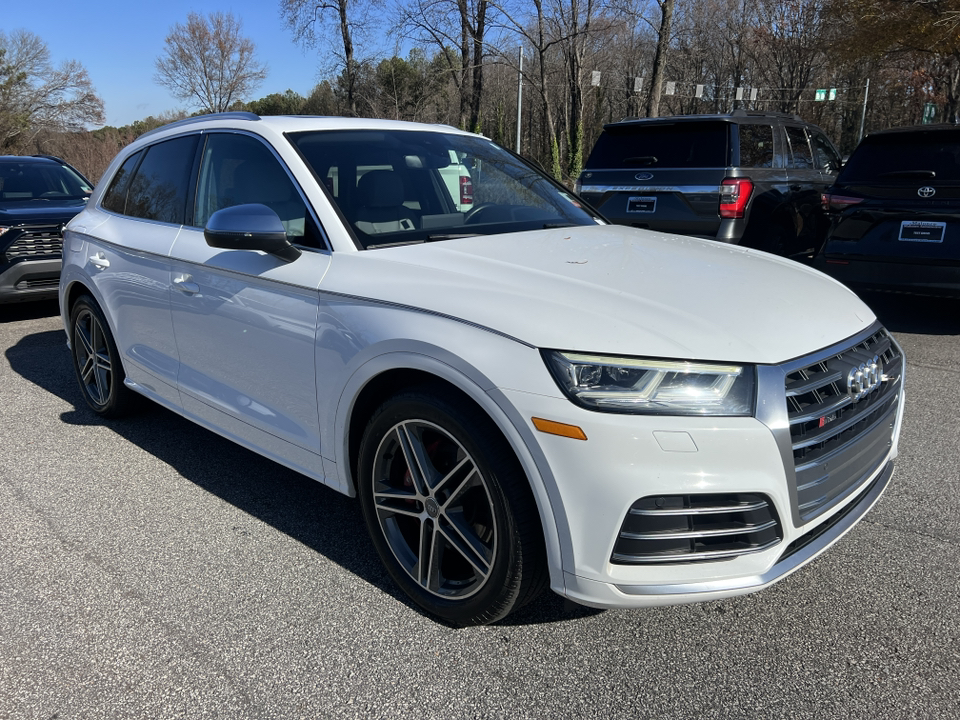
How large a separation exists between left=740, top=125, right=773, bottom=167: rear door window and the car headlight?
6.15m

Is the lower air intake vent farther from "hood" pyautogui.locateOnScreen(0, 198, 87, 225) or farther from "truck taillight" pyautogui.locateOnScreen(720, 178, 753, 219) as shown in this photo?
"hood" pyautogui.locateOnScreen(0, 198, 87, 225)

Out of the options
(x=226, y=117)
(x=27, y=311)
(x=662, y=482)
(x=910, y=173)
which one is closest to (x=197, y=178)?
(x=226, y=117)

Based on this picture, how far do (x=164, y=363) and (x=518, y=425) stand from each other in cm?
240

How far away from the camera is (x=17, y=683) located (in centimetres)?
238

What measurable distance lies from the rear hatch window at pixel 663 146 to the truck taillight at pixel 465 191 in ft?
15.8

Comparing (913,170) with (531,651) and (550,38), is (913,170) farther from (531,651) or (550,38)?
(550,38)

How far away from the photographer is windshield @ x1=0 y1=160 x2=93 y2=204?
8.88 meters

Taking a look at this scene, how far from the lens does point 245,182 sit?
3471mm

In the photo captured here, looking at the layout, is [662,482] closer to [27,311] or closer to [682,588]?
[682,588]

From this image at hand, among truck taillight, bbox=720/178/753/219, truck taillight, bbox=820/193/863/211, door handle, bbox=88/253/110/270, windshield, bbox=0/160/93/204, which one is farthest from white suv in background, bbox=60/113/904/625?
windshield, bbox=0/160/93/204

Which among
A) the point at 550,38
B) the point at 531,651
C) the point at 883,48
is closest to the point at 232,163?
the point at 531,651

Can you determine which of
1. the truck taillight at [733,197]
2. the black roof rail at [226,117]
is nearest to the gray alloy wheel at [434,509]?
the black roof rail at [226,117]

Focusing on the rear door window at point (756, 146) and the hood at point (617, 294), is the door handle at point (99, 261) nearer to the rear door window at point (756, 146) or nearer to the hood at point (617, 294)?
the hood at point (617, 294)

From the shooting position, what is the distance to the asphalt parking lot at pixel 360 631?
7.46 feet
